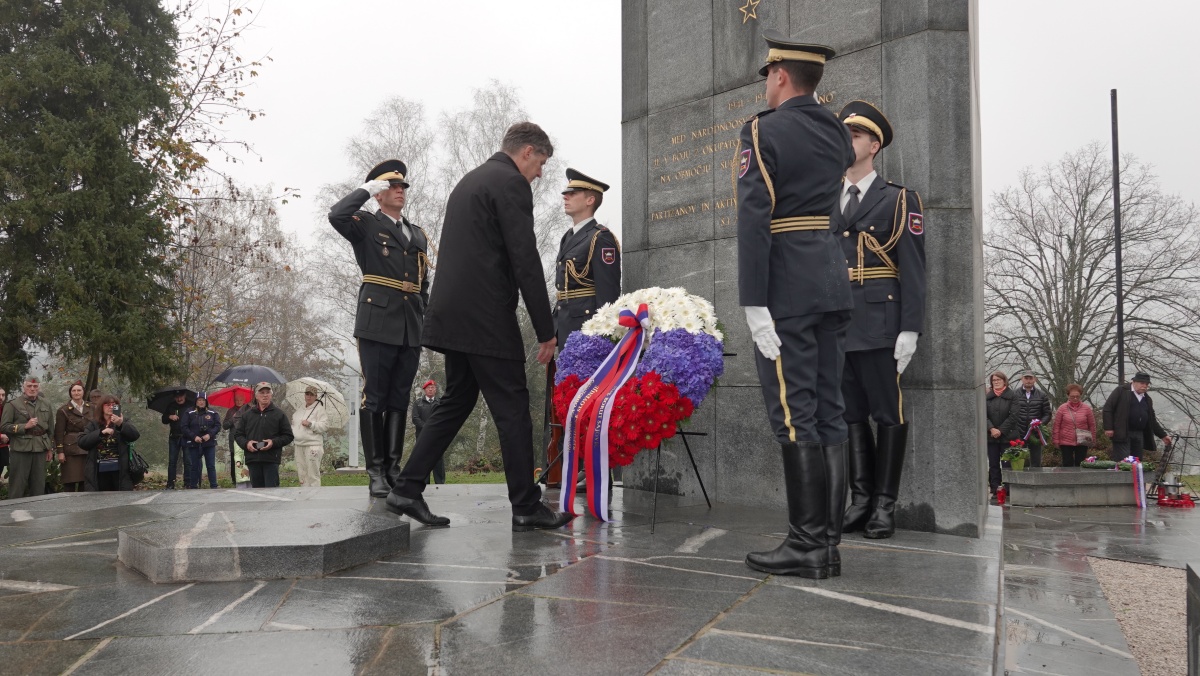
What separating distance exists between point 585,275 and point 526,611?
12.9ft

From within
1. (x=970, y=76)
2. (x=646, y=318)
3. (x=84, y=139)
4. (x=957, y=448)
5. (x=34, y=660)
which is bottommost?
(x=34, y=660)

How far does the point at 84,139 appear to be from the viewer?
16.3 meters

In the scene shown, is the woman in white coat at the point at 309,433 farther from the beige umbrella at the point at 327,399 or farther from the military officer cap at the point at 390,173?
the military officer cap at the point at 390,173

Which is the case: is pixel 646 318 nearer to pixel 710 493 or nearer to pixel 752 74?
pixel 710 493

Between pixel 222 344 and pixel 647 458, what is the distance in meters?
14.6

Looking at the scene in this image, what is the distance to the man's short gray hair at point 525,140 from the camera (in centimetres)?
492

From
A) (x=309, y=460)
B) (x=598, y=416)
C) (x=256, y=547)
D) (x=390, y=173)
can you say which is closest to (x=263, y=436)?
(x=309, y=460)

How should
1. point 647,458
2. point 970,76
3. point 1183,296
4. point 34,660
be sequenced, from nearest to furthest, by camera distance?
point 34,660 → point 970,76 → point 647,458 → point 1183,296

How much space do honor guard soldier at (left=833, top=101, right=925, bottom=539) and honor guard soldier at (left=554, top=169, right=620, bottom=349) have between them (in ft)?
6.26

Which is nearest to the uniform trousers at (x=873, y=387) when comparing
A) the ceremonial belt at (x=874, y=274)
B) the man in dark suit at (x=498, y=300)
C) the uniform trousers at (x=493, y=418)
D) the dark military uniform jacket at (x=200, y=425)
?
the ceremonial belt at (x=874, y=274)

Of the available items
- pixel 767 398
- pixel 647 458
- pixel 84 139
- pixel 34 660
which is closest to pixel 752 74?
pixel 647 458

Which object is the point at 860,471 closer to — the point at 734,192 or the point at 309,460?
the point at 734,192

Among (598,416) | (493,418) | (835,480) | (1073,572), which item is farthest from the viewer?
(1073,572)

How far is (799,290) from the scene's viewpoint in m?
3.73
